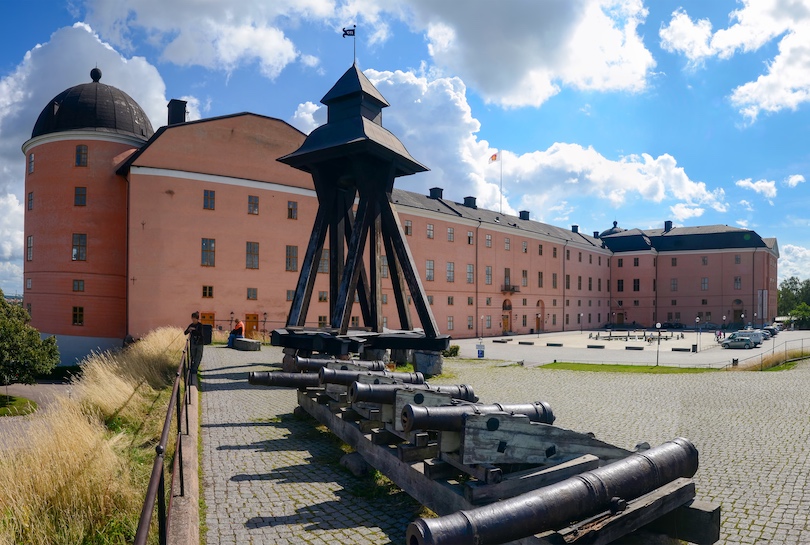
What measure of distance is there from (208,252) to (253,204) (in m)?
3.85

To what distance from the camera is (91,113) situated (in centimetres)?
3156

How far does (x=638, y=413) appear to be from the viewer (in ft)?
35.7

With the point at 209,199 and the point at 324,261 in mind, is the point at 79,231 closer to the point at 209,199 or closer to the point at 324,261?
the point at 209,199

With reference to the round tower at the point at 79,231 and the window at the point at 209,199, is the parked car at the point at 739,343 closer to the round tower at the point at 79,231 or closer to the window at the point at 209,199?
the window at the point at 209,199

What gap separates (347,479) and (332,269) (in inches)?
375

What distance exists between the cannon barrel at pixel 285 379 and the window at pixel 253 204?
24.3 meters

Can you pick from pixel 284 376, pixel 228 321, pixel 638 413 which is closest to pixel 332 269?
pixel 284 376

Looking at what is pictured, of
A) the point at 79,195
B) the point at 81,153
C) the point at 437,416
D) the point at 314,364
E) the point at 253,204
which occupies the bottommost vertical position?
the point at 314,364

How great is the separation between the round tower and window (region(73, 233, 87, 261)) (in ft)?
0.16

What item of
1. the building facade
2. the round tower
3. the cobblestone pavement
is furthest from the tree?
the cobblestone pavement

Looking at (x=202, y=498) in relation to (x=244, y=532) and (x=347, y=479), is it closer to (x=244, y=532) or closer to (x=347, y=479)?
(x=244, y=532)

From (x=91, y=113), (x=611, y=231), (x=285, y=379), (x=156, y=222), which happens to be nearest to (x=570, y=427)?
(x=285, y=379)

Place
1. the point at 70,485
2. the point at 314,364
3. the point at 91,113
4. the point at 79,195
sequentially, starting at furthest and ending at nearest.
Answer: the point at 91,113, the point at 79,195, the point at 314,364, the point at 70,485

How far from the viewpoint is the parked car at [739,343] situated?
116ft
